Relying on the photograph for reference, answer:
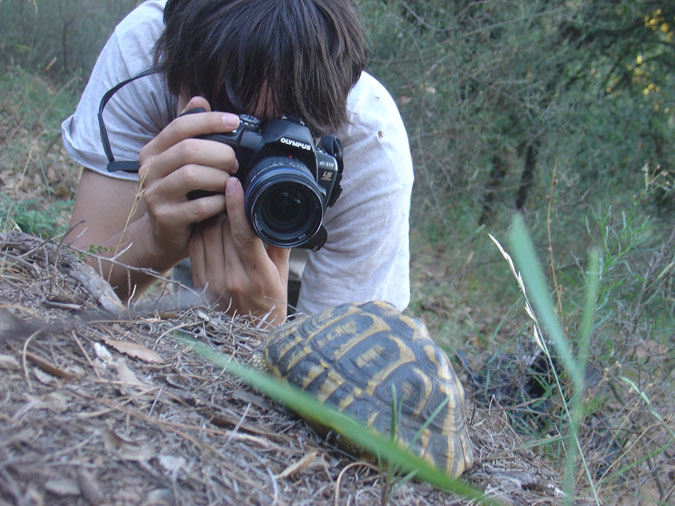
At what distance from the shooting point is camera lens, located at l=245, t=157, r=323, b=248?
1.50m

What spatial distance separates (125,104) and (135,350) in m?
1.18

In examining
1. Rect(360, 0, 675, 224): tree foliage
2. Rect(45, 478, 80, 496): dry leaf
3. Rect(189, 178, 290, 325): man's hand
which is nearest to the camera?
Rect(45, 478, 80, 496): dry leaf

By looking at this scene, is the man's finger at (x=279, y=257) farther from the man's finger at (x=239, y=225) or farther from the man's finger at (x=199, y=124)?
the man's finger at (x=199, y=124)

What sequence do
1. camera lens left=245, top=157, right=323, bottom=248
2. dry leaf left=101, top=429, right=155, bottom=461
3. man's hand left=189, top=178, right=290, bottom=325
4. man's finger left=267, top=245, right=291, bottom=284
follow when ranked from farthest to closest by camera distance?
man's finger left=267, top=245, right=291, bottom=284
man's hand left=189, top=178, right=290, bottom=325
camera lens left=245, top=157, right=323, bottom=248
dry leaf left=101, top=429, right=155, bottom=461

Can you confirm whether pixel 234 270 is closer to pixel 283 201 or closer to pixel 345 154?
pixel 283 201

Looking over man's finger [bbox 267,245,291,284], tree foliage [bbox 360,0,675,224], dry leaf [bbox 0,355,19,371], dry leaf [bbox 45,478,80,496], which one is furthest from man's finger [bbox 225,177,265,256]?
tree foliage [bbox 360,0,675,224]

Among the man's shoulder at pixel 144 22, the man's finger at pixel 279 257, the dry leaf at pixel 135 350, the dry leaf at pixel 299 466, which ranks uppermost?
the man's shoulder at pixel 144 22

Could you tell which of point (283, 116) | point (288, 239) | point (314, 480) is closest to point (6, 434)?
point (314, 480)

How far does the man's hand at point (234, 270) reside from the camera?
5.82 ft

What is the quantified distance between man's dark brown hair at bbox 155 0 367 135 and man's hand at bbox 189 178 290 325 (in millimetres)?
408

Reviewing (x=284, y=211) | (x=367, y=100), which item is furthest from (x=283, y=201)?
(x=367, y=100)

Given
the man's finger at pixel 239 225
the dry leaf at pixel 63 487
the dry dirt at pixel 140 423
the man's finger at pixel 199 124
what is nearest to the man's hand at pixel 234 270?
the man's finger at pixel 239 225

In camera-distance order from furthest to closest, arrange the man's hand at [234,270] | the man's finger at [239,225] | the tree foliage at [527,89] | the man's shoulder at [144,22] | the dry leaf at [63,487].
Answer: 1. the tree foliage at [527,89]
2. the man's shoulder at [144,22]
3. the man's hand at [234,270]
4. the man's finger at [239,225]
5. the dry leaf at [63,487]

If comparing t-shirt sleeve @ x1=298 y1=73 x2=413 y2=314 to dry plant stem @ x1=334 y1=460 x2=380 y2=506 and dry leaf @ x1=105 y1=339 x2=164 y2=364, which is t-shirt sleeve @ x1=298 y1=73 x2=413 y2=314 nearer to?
dry leaf @ x1=105 y1=339 x2=164 y2=364
